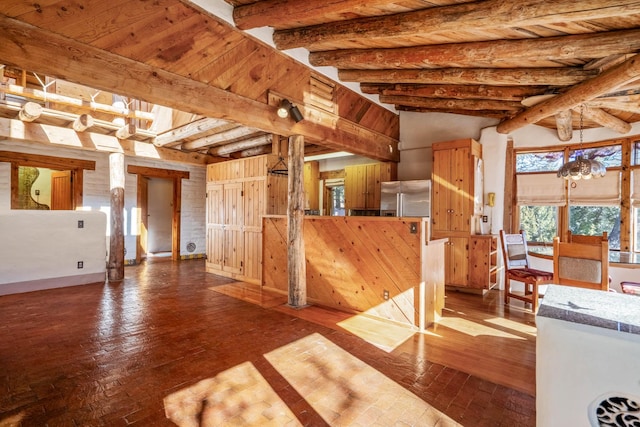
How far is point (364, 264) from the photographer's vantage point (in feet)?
13.6

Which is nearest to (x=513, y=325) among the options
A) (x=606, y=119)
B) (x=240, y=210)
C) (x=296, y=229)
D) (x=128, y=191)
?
(x=296, y=229)

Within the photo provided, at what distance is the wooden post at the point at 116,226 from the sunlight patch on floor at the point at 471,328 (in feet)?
19.5

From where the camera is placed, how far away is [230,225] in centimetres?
649

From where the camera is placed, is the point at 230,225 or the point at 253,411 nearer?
the point at 253,411

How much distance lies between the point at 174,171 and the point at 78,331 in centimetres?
595

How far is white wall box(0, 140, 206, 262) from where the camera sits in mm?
6258

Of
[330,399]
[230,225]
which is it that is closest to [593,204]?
[330,399]

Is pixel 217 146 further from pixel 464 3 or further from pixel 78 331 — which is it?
pixel 464 3

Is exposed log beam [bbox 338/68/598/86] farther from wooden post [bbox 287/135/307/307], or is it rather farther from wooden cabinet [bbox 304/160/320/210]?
wooden cabinet [bbox 304/160/320/210]

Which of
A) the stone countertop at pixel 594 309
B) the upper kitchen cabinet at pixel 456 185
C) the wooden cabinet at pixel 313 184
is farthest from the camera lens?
the wooden cabinet at pixel 313 184

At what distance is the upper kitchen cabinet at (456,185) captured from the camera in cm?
540

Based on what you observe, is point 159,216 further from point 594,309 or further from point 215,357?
point 594,309

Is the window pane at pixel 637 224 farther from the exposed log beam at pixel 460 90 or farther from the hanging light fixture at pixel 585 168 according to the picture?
the exposed log beam at pixel 460 90

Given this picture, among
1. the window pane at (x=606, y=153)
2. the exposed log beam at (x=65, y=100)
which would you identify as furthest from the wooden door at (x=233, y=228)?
the window pane at (x=606, y=153)
